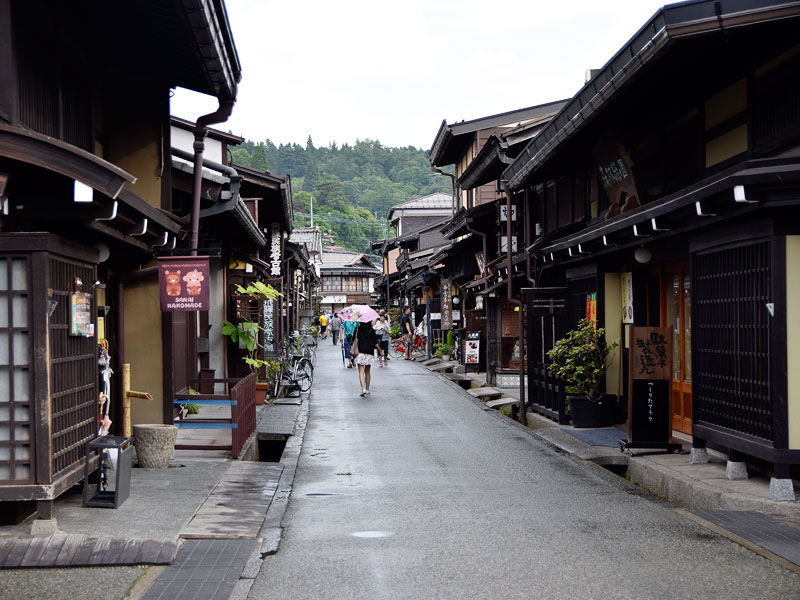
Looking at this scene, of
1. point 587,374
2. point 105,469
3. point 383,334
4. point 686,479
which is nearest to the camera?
point 105,469

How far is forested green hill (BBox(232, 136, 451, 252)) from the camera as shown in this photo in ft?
380

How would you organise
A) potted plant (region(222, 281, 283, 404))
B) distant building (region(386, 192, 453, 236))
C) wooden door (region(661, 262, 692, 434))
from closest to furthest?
1. wooden door (region(661, 262, 692, 434))
2. potted plant (region(222, 281, 283, 404))
3. distant building (region(386, 192, 453, 236))

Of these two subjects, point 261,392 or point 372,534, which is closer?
point 372,534

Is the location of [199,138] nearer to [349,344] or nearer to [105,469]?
[105,469]

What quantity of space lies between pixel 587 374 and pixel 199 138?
776 centimetres

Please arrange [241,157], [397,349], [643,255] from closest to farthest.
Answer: [643,255] < [397,349] < [241,157]

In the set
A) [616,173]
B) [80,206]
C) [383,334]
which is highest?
[616,173]

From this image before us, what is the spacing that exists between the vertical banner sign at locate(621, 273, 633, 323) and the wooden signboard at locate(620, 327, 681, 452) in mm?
2907

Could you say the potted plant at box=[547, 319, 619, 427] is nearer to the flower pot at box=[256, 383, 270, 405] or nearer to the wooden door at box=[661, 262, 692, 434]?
the wooden door at box=[661, 262, 692, 434]

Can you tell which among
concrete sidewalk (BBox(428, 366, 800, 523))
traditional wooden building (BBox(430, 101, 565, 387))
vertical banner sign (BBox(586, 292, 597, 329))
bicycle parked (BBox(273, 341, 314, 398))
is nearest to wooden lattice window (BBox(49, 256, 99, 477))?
concrete sidewalk (BBox(428, 366, 800, 523))

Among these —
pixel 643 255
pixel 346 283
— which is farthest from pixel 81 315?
pixel 346 283

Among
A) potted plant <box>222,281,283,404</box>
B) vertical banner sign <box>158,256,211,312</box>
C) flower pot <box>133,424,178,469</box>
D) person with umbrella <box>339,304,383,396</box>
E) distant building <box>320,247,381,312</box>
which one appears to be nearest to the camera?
flower pot <box>133,424,178,469</box>

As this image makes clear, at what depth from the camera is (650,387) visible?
1216cm

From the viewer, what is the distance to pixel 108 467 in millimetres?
8539
